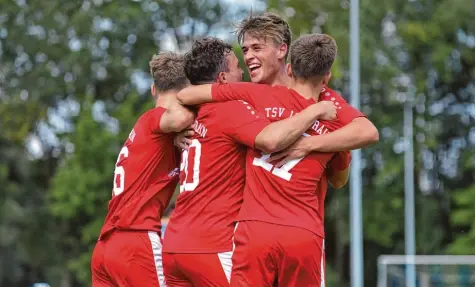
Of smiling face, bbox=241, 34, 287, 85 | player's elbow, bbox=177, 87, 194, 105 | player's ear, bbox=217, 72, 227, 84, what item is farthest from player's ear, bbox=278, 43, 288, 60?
player's elbow, bbox=177, 87, 194, 105

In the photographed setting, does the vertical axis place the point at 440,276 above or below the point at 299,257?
below

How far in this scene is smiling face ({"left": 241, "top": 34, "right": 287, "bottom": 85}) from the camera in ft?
19.6

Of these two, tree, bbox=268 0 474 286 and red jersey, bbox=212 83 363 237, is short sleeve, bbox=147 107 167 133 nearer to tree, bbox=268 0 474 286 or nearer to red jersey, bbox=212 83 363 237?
red jersey, bbox=212 83 363 237

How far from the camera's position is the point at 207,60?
6.03 metres

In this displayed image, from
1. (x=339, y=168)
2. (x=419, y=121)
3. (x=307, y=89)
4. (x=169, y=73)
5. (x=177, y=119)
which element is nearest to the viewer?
(x=307, y=89)

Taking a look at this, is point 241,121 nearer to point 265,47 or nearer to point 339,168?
point 265,47

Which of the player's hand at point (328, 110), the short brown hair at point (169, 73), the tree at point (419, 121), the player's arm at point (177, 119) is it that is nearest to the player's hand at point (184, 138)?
the player's arm at point (177, 119)

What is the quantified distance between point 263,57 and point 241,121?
1.47 feet

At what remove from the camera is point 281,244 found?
5598 mm

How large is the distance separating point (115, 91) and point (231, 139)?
111 ft

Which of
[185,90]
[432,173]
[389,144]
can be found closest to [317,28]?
[389,144]

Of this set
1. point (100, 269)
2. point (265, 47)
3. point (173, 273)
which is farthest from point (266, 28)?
point (100, 269)

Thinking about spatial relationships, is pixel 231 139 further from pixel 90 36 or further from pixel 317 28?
pixel 90 36

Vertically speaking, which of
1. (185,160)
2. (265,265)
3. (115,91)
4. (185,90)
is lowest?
(265,265)
